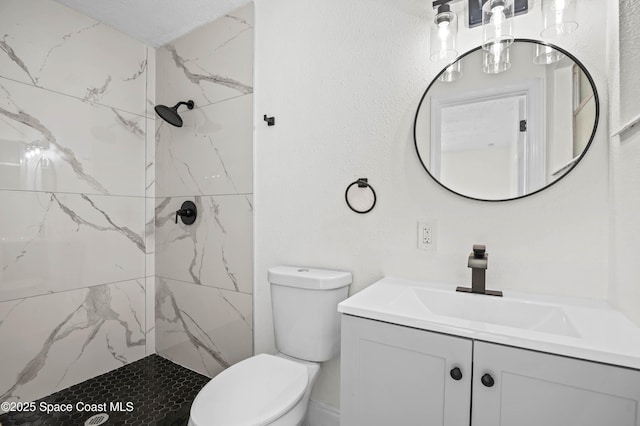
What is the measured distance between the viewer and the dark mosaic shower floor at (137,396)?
165 cm

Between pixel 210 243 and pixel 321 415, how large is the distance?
47.0 inches

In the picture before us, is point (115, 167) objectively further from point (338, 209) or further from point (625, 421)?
point (625, 421)

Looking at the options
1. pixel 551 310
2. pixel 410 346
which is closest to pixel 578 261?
pixel 551 310

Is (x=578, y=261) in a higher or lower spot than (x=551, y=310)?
higher

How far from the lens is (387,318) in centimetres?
97

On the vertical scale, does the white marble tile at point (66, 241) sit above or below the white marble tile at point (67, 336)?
above

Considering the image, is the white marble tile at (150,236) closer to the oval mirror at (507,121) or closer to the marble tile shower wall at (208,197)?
the marble tile shower wall at (208,197)

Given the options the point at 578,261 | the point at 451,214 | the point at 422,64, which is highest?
the point at 422,64

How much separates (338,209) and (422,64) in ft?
2.47

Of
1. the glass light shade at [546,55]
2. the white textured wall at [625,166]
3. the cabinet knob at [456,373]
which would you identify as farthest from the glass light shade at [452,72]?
the cabinet knob at [456,373]

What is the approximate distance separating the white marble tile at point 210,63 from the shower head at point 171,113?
9 centimetres

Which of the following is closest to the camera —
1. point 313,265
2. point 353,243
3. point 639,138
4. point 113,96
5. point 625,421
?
point 625,421

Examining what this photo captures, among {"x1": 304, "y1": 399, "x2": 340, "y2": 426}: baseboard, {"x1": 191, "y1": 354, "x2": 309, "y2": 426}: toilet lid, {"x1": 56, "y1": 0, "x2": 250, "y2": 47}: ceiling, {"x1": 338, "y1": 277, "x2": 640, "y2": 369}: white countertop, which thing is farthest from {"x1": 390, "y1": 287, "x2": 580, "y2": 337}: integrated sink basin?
{"x1": 56, "y1": 0, "x2": 250, "y2": 47}: ceiling

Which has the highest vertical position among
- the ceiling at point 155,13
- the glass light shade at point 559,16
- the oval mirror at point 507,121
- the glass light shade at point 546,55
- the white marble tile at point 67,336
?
the ceiling at point 155,13
